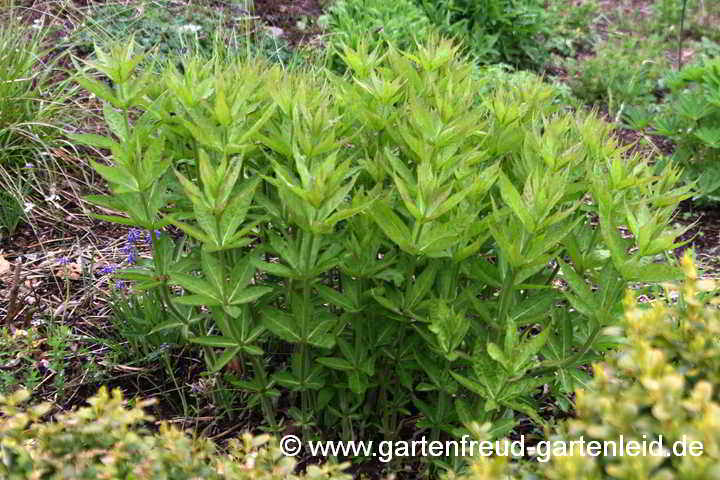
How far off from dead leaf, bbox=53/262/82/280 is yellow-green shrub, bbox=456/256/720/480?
2.46m

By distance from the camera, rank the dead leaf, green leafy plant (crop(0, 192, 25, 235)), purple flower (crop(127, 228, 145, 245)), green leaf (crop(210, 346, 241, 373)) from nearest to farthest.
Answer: green leaf (crop(210, 346, 241, 373))
purple flower (crop(127, 228, 145, 245))
the dead leaf
green leafy plant (crop(0, 192, 25, 235))

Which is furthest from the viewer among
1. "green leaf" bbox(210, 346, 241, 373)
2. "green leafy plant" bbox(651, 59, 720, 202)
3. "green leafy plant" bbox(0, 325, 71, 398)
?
"green leafy plant" bbox(651, 59, 720, 202)

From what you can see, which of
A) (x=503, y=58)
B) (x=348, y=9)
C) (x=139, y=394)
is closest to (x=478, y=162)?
(x=139, y=394)

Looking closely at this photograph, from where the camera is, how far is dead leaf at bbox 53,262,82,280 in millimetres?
3363

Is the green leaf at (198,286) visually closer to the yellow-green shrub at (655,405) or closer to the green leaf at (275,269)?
the green leaf at (275,269)

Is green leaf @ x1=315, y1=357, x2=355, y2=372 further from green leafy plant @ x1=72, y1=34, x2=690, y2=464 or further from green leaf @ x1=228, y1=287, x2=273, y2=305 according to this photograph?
green leaf @ x1=228, y1=287, x2=273, y2=305

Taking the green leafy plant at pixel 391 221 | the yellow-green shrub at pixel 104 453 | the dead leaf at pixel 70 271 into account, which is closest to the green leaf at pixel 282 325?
the green leafy plant at pixel 391 221

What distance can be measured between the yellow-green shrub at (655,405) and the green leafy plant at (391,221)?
38cm

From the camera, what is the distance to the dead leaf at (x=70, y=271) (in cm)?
336

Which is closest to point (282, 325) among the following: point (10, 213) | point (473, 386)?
point (473, 386)

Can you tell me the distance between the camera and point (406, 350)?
7.48ft

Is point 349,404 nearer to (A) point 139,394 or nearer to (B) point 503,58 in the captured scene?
(A) point 139,394

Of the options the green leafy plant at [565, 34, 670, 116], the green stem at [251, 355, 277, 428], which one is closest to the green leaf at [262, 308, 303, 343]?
the green stem at [251, 355, 277, 428]

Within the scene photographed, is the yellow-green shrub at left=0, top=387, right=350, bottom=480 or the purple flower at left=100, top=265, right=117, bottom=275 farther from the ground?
the yellow-green shrub at left=0, top=387, right=350, bottom=480
